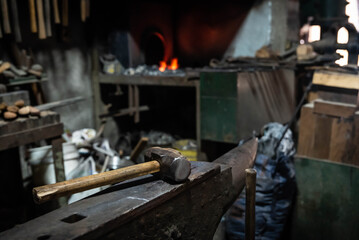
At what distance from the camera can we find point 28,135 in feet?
11.9

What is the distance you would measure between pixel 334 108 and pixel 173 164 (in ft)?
9.71

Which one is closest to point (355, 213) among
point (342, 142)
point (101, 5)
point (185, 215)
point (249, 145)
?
point (342, 142)

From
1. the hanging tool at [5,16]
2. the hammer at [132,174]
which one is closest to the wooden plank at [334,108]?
the hammer at [132,174]

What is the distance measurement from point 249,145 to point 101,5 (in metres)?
4.85

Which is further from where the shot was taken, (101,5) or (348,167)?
(101,5)

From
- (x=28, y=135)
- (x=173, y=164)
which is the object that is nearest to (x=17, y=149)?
(x=28, y=135)

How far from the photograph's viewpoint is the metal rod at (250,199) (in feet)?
8.14

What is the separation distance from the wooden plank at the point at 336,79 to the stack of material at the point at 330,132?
272mm

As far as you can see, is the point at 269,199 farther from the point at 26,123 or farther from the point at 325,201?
the point at 26,123

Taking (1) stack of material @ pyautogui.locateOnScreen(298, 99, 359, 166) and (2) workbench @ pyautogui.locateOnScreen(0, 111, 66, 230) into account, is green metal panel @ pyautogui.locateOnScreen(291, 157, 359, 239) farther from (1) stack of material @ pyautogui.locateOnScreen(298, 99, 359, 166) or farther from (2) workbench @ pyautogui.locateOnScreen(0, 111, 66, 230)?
(2) workbench @ pyautogui.locateOnScreen(0, 111, 66, 230)

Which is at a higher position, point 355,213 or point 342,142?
point 342,142

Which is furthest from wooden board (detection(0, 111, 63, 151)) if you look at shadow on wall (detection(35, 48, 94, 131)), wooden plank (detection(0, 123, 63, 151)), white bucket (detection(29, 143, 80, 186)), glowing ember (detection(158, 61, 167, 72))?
glowing ember (detection(158, 61, 167, 72))

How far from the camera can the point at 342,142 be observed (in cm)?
416

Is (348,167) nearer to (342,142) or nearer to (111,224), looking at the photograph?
(342,142)
